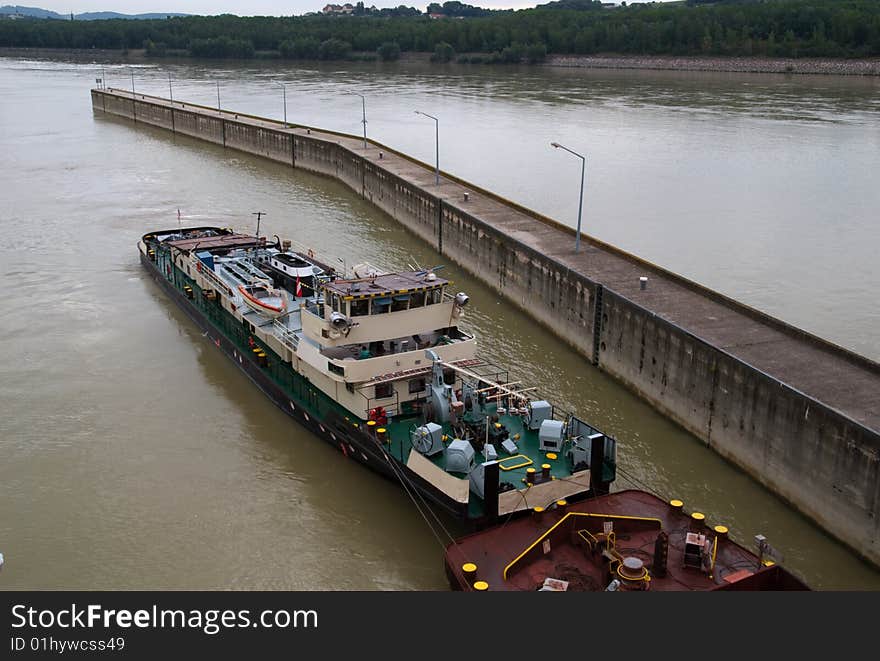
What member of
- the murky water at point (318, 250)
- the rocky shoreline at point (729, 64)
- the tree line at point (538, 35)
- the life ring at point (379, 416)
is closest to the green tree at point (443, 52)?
the tree line at point (538, 35)

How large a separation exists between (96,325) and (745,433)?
73.0 feet

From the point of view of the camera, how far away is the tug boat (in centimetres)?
1695

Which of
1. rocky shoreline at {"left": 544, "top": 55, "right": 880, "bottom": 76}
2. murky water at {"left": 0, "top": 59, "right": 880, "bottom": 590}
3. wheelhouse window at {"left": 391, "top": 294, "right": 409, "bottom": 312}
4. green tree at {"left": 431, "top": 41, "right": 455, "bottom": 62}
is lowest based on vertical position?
murky water at {"left": 0, "top": 59, "right": 880, "bottom": 590}

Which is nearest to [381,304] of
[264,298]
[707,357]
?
[264,298]

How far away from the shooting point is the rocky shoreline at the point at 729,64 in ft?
340

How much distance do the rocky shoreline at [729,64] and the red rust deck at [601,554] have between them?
4130 inches

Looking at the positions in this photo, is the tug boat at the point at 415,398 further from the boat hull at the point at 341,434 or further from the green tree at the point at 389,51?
the green tree at the point at 389,51

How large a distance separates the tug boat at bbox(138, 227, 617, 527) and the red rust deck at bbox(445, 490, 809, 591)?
747 millimetres

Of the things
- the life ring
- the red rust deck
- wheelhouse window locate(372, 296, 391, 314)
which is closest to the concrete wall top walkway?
the red rust deck

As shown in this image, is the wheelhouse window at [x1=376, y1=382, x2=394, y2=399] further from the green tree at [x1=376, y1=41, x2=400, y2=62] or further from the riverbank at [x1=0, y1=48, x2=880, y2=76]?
the green tree at [x1=376, y1=41, x2=400, y2=62]

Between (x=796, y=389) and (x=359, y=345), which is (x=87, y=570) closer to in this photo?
(x=359, y=345)

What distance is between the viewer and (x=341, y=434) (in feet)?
65.7

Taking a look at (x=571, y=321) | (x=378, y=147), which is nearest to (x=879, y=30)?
(x=378, y=147)

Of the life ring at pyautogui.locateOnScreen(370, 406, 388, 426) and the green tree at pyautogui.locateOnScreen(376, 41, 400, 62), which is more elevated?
the green tree at pyautogui.locateOnScreen(376, 41, 400, 62)
